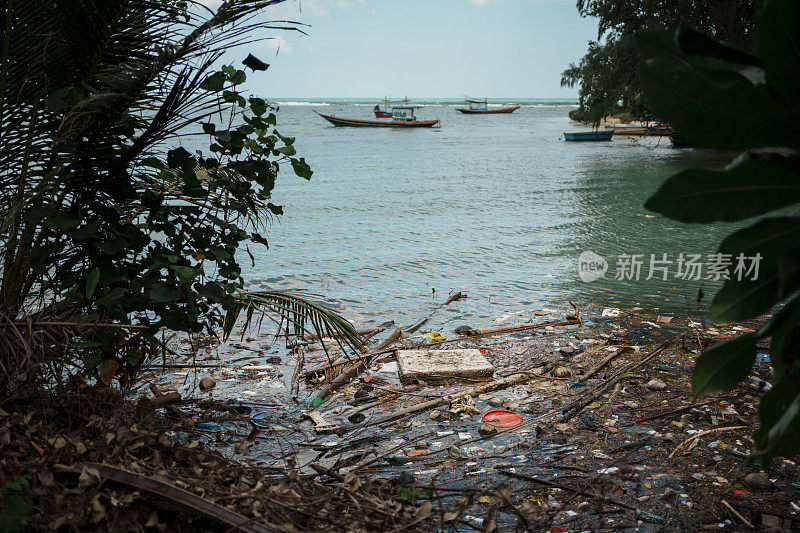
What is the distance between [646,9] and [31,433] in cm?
2576

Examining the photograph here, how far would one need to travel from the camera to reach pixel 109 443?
2721mm

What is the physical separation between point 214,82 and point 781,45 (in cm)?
260

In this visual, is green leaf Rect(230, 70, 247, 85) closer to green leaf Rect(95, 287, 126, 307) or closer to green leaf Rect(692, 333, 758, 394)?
green leaf Rect(95, 287, 126, 307)

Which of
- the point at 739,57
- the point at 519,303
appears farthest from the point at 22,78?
the point at 519,303

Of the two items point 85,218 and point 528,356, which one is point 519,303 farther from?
point 85,218

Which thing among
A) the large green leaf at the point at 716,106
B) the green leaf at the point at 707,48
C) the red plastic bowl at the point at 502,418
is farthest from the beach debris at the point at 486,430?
the green leaf at the point at 707,48

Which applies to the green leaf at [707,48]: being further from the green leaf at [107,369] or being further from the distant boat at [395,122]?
the distant boat at [395,122]

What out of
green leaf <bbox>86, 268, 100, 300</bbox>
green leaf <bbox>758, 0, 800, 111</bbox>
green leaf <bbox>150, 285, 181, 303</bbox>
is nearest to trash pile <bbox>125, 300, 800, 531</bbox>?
green leaf <bbox>150, 285, 181, 303</bbox>

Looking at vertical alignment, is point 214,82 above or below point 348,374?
above

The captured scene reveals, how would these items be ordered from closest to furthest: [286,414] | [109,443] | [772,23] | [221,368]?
[772,23], [109,443], [286,414], [221,368]

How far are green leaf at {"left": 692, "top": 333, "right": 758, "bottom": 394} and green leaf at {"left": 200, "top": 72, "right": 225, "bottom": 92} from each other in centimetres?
258

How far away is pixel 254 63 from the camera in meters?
3.29

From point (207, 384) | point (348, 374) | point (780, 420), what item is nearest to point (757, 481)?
point (780, 420)

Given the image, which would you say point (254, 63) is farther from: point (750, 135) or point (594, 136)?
point (594, 136)
